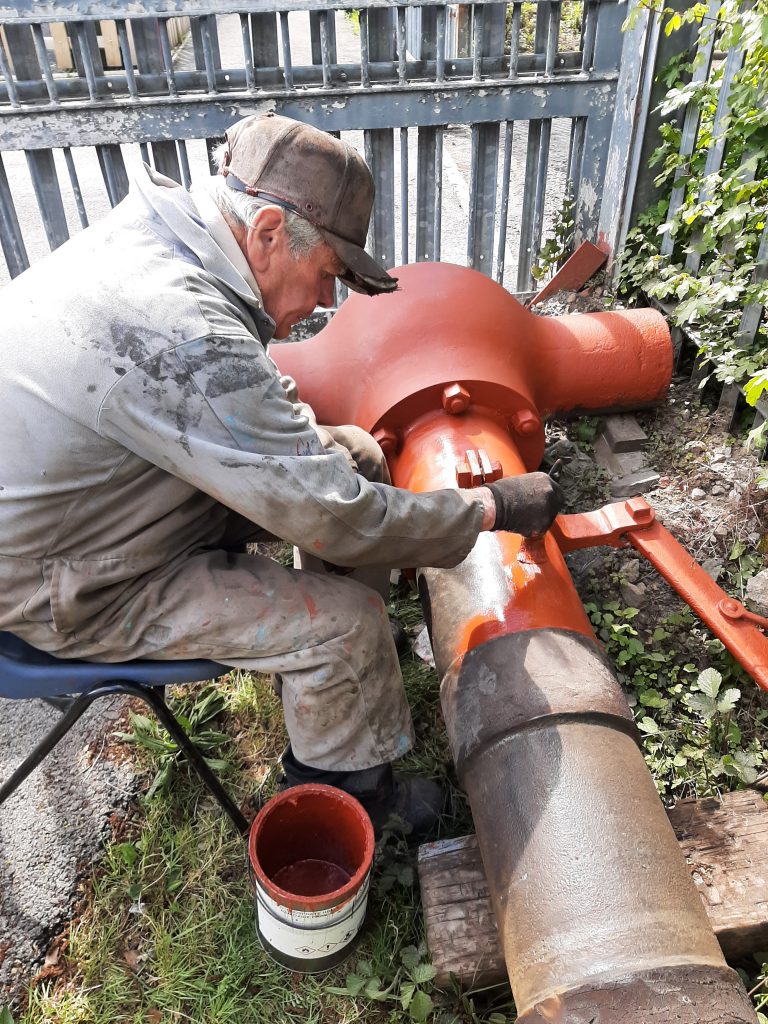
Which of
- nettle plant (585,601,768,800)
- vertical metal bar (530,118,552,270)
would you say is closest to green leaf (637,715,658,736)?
nettle plant (585,601,768,800)

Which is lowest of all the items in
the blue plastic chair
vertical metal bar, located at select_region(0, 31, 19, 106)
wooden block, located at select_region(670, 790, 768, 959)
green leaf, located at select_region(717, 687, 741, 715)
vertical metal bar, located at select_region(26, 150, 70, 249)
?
wooden block, located at select_region(670, 790, 768, 959)

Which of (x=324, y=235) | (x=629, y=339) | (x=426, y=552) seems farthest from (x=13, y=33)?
(x=426, y=552)

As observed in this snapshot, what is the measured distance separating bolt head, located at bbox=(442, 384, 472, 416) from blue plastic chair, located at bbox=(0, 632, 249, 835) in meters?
1.01

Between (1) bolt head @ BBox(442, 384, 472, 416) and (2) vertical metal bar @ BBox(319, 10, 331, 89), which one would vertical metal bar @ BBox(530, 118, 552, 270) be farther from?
(1) bolt head @ BBox(442, 384, 472, 416)

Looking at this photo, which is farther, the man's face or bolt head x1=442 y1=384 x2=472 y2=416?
bolt head x1=442 y1=384 x2=472 y2=416

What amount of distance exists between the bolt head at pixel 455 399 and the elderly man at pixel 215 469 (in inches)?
16.9

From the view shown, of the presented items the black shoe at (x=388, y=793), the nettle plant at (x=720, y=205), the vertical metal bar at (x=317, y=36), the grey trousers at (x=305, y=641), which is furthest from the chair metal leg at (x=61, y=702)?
the vertical metal bar at (x=317, y=36)

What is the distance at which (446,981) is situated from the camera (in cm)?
185

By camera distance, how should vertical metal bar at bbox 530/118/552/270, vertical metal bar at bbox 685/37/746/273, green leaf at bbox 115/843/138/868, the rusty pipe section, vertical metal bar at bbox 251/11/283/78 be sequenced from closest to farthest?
1. the rusty pipe section
2. green leaf at bbox 115/843/138/868
3. vertical metal bar at bbox 685/37/746/273
4. vertical metal bar at bbox 251/11/283/78
5. vertical metal bar at bbox 530/118/552/270

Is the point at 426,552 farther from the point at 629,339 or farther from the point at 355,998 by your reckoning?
the point at 629,339

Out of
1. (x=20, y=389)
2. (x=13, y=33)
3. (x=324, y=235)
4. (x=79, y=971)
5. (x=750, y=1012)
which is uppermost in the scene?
(x=13, y=33)

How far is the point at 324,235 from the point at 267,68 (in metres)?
2.13

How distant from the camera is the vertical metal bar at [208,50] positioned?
346 cm

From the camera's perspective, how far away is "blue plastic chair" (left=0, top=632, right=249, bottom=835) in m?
1.84
